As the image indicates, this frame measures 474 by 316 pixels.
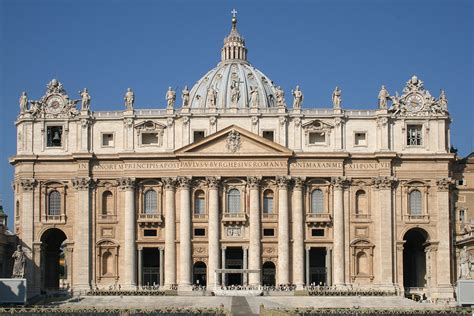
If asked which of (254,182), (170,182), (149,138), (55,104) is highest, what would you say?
(55,104)

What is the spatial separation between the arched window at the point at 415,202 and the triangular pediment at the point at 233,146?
14.7 m

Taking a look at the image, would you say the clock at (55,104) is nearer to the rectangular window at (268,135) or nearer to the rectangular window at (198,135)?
the rectangular window at (198,135)

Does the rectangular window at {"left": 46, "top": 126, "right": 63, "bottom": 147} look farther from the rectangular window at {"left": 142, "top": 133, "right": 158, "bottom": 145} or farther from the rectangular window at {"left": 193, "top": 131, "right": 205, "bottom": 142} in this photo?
the rectangular window at {"left": 193, "top": 131, "right": 205, "bottom": 142}

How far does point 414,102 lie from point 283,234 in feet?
70.4

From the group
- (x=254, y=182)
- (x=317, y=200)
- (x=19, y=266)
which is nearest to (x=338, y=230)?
(x=317, y=200)

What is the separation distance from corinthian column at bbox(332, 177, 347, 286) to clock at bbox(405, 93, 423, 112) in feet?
37.5

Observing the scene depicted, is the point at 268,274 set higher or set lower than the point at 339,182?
lower

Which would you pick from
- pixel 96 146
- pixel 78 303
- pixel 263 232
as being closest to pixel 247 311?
pixel 78 303

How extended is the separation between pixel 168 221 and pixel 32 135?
18767mm

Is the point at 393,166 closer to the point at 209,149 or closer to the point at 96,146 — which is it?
the point at 209,149

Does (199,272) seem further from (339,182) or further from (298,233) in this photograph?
(339,182)

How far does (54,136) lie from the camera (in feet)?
428

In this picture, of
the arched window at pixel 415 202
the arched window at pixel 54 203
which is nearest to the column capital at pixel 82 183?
the arched window at pixel 54 203

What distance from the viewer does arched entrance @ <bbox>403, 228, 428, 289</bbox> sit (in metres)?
131
